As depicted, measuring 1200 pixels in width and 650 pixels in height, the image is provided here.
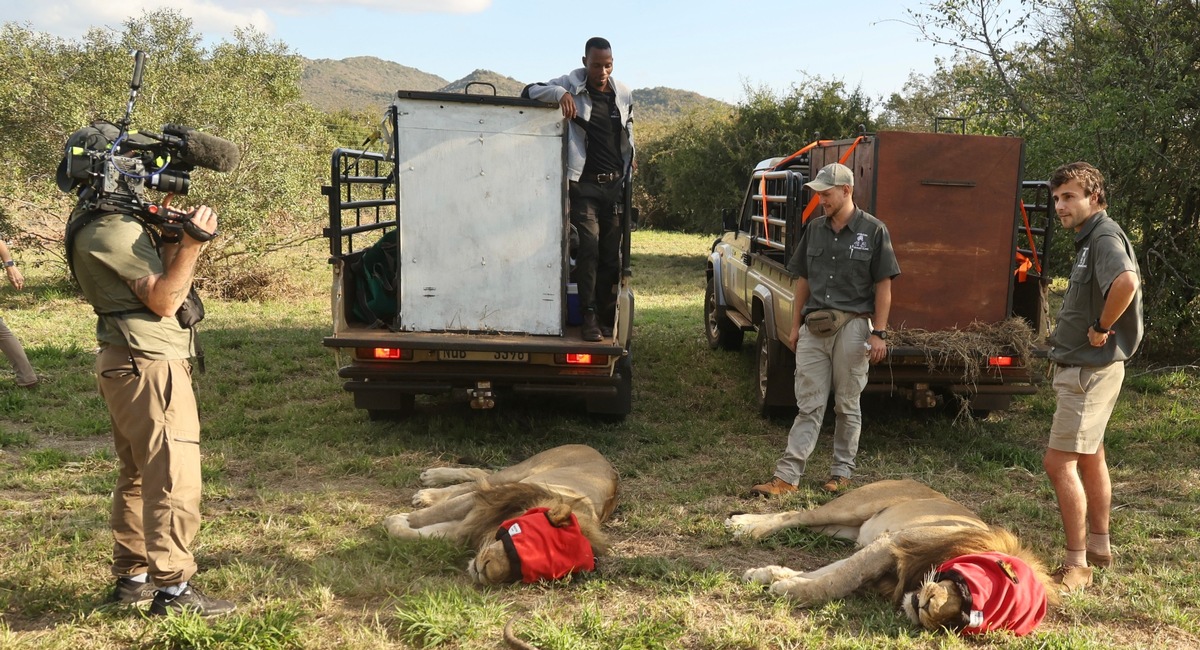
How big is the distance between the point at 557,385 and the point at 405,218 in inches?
56.1

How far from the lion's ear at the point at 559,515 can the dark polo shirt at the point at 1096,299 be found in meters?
2.31

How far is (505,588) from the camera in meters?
3.66

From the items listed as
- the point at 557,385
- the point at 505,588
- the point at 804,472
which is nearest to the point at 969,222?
the point at 804,472

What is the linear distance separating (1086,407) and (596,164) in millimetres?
3418

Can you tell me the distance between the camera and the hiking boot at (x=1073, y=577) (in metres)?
3.84

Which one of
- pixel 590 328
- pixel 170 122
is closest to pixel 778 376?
pixel 590 328

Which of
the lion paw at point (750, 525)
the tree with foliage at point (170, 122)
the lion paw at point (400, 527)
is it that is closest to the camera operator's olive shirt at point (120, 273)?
the lion paw at point (400, 527)

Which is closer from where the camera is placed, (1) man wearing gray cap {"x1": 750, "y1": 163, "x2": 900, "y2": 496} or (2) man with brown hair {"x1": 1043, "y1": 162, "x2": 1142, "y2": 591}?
(2) man with brown hair {"x1": 1043, "y1": 162, "x2": 1142, "y2": 591}

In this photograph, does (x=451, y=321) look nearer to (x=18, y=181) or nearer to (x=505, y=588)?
(x=505, y=588)

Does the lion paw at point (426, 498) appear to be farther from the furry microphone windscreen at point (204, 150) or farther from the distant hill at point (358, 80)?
the distant hill at point (358, 80)

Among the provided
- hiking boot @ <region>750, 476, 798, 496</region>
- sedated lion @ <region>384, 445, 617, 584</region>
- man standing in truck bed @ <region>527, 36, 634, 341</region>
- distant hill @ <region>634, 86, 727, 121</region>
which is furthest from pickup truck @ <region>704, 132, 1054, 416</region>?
distant hill @ <region>634, 86, 727, 121</region>

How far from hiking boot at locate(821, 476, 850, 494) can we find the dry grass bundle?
1.06m

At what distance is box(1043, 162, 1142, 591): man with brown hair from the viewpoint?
12.7 ft

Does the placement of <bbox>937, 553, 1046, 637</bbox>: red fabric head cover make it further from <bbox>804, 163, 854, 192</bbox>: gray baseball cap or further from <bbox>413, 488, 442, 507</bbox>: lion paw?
<bbox>413, 488, 442, 507</bbox>: lion paw
